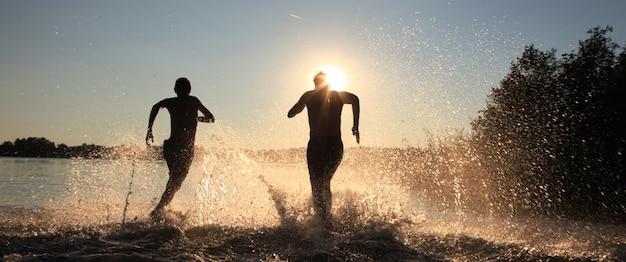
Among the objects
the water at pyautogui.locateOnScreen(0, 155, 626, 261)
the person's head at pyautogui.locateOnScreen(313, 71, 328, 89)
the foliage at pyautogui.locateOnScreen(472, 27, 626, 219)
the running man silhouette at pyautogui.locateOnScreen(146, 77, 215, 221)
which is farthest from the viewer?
the foliage at pyautogui.locateOnScreen(472, 27, 626, 219)

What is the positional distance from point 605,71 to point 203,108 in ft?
58.2

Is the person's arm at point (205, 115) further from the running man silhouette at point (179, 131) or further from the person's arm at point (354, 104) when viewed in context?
the person's arm at point (354, 104)

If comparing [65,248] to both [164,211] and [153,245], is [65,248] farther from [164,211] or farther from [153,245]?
[164,211]

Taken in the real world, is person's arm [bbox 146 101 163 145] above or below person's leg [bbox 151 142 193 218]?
above

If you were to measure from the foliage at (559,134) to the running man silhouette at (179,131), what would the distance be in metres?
10.1

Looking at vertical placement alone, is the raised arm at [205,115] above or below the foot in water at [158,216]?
above

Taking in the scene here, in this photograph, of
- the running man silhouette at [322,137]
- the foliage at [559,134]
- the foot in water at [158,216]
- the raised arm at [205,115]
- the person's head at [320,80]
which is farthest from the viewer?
the foliage at [559,134]

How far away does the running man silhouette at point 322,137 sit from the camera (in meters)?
7.39

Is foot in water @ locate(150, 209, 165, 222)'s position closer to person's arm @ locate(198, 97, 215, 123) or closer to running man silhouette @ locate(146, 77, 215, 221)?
running man silhouette @ locate(146, 77, 215, 221)

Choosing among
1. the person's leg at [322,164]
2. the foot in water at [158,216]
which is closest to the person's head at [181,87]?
the foot in water at [158,216]

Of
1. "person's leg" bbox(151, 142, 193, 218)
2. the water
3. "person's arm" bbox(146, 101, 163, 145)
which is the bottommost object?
the water

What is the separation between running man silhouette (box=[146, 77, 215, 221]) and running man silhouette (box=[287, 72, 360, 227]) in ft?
6.22

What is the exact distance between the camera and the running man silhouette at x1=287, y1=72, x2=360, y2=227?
739 centimetres

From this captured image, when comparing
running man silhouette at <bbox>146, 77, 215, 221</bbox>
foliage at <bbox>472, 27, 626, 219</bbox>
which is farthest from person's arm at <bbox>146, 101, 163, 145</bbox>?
foliage at <bbox>472, 27, 626, 219</bbox>
